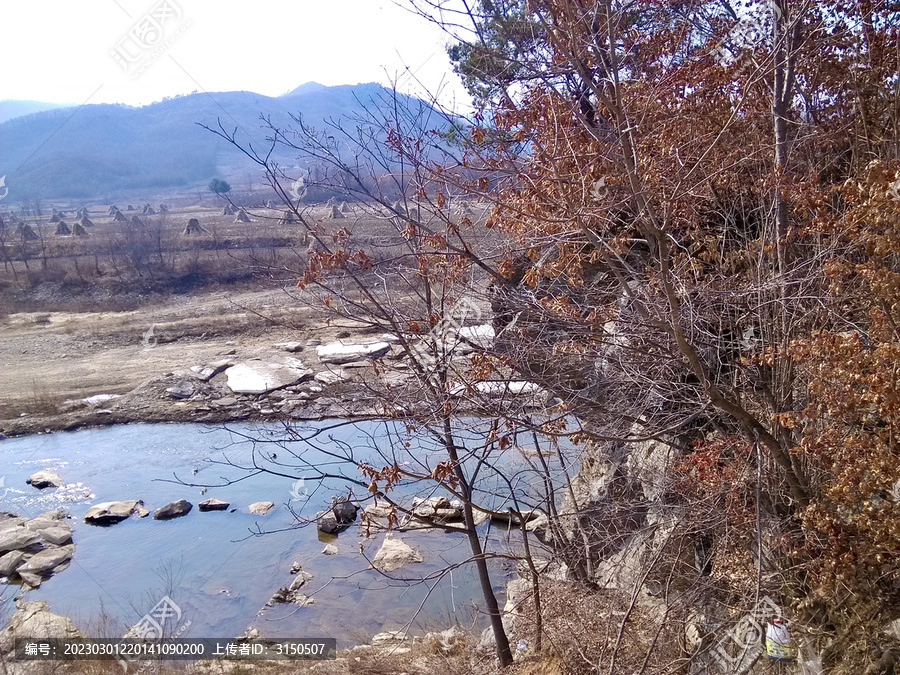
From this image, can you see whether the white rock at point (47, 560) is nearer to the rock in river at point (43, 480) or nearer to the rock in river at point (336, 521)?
the rock in river at point (43, 480)

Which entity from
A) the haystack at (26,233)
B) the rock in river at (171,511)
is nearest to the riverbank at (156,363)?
the rock in river at (171,511)

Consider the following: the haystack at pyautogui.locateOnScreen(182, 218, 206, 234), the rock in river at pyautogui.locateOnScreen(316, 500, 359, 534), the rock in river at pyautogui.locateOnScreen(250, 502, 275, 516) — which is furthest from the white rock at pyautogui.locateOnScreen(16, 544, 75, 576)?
the haystack at pyautogui.locateOnScreen(182, 218, 206, 234)

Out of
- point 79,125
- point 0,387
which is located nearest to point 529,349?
point 0,387

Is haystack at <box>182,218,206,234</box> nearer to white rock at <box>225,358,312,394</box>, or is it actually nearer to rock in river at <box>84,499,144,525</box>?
white rock at <box>225,358,312,394</box>

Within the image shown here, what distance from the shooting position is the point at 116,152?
369 feet

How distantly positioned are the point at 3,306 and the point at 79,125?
11043 cm

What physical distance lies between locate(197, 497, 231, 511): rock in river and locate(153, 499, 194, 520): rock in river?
0.30 m

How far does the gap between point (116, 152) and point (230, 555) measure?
12091 centimetres

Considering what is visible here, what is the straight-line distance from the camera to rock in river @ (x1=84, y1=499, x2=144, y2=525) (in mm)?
12219

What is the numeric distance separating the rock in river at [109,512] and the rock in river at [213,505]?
1221 mm

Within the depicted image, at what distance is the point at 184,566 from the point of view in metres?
10.7

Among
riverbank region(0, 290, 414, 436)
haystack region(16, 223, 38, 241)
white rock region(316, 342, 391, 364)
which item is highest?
haystack region(16, 223, 38, 241)

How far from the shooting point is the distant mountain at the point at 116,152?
93.8 meters

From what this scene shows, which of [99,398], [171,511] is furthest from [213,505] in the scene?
[99,398]
